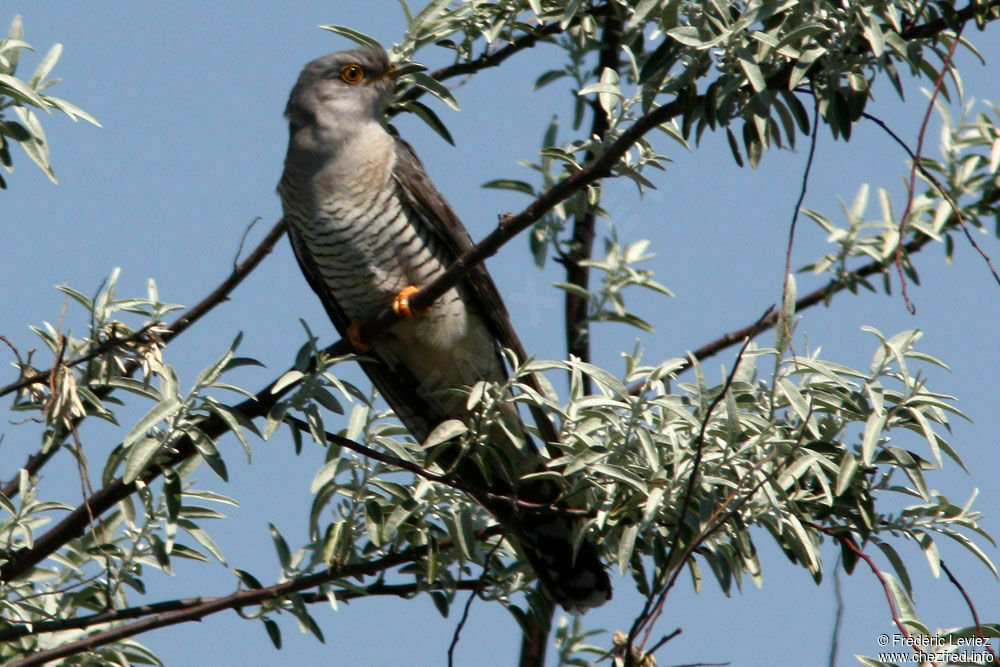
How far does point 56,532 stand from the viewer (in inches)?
104

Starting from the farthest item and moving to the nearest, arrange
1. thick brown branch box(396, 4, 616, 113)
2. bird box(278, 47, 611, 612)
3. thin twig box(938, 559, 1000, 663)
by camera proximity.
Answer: bird box(278, 47, 611, 612) < thick brown branch box(396, 4, 616, 113) < thin twig box(938, 559, 1000, 663)

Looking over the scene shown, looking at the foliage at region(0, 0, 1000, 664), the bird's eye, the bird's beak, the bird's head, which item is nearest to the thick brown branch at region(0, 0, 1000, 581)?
the foliage at region(0, 0, 1000, 664)

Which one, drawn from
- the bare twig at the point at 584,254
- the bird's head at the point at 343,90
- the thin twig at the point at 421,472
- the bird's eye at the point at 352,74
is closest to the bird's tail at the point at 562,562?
the thin twig at the point at 421,472

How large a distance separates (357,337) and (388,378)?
18cm

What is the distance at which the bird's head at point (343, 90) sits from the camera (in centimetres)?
403

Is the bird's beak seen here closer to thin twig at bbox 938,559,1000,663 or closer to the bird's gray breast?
the bird's gray breast

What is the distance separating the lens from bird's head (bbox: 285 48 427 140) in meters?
4.03

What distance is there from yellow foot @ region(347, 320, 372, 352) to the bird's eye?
886 millimetres

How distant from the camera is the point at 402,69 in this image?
3.89 meters

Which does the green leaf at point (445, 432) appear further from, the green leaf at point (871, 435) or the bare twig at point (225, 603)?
the green leaf at point (871, 435)

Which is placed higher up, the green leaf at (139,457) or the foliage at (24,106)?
the foliage at (24,106)

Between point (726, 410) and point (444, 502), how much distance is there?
811mm

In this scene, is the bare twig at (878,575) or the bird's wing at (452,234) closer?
the bare twig at (878,575)

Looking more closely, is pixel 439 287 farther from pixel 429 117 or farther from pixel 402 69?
pixel 402 69
